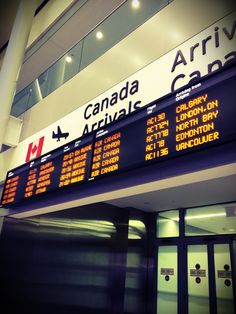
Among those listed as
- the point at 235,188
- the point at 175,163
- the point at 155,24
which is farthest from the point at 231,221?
the point at 155,24

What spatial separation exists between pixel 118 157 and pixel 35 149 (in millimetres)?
2791

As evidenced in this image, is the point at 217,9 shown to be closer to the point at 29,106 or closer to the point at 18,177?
the point at 18,177

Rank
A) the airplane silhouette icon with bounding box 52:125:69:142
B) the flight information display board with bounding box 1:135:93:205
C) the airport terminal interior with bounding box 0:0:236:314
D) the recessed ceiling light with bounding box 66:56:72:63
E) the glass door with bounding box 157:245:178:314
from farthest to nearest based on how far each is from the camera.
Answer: the recessed ceiling light with bounding box 66:56:72:63 → the glass door with bounding box 157:245:178:314 → the airplane silhouette icon with bounding box 52:125:69:142 → the flight information display board with bounding box 1:135:93:205 → the airport terminal interior with bounding box 0:0:236:314

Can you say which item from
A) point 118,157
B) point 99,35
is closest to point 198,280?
point 118,157

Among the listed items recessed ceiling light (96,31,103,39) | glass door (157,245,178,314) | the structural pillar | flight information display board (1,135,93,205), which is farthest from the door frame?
the structural pillar

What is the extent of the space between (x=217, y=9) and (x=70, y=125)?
261 cm

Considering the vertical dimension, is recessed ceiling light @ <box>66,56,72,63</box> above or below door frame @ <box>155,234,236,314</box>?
above

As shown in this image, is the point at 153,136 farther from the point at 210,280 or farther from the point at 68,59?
the point at 68,59

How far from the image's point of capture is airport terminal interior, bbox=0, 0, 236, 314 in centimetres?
258

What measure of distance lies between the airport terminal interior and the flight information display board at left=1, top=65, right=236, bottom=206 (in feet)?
0.04

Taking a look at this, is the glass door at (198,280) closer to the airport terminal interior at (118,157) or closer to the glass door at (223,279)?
the airport terminal interior at (118,157)

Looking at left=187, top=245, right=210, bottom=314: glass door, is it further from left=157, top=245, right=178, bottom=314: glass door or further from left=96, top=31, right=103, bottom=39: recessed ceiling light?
left=96, top=31, right=103, bottom=39: recessed ceiling light

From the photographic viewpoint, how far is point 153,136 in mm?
2590

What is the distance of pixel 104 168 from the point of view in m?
2.92
